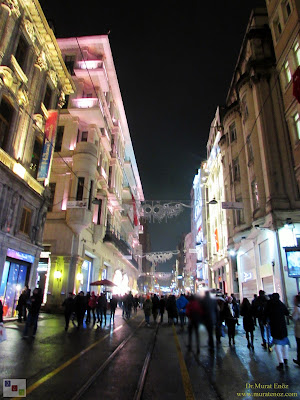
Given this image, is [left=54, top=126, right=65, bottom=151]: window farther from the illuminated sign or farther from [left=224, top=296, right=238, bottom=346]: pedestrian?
[left=224, top=296, right=238, bottom=346]: pedestrian

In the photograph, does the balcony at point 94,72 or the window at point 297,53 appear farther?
the balcony at point 94,72

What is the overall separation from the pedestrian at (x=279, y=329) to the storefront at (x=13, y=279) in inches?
584

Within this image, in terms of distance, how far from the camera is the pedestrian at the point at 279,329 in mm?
7762

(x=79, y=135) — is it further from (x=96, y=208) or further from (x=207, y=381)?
(x=207, y=381)

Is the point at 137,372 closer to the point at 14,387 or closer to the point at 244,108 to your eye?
the point at 14,387

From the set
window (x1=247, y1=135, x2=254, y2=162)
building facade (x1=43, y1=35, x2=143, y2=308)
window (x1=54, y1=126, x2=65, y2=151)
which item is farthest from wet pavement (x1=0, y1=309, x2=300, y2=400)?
window (x1=54, y1=126, x2=65, y2=151)

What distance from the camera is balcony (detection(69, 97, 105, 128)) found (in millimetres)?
29033

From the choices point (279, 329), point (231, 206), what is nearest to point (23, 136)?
point (231, 206)

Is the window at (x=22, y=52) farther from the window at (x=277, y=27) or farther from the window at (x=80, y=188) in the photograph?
the window at (x=277, y=27)

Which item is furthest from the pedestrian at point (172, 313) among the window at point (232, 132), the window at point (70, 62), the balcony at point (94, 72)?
the window at point (70, 62)

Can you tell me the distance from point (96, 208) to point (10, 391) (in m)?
26.5

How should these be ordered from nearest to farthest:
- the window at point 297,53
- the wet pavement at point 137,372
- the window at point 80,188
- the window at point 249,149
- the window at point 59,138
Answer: the wet pavement at point 137,372 → the window at point 297,53 → the window at point 249,149 → the window at point 80,188 → the window at point 59,138

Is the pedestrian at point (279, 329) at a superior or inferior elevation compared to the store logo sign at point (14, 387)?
superior

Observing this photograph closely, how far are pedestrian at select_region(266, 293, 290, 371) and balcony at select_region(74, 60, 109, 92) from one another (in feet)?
101
